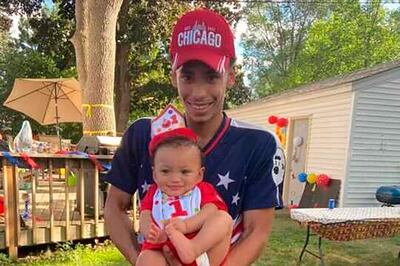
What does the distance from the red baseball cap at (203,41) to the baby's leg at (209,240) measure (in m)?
0.55

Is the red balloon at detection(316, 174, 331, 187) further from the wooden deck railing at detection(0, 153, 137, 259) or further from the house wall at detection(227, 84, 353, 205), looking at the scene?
the wooden deck railing at detection(0, 153, 137, 259)

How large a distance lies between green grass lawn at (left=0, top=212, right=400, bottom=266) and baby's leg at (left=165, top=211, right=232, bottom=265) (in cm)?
458

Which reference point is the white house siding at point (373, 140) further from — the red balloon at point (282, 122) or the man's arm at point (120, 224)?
the man's arm at point (120, 224)

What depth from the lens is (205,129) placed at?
169 cm

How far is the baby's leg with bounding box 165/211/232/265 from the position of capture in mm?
1392

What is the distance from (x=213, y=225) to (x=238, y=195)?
0.24 m

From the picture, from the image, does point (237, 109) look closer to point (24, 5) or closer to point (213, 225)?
point (24, 5)

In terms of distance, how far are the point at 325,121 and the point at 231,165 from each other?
32.6ft

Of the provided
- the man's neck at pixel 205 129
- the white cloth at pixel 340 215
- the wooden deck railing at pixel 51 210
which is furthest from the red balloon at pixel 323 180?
the man's neck at pixel 205 129

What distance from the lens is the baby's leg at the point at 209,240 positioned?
4.57 feet

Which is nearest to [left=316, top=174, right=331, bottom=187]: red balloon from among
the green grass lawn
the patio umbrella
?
the green grass lawn

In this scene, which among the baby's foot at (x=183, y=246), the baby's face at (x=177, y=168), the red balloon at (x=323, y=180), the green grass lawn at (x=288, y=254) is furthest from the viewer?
the red balloon at (x=323, y=180)

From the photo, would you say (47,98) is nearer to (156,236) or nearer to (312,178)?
(312,178)

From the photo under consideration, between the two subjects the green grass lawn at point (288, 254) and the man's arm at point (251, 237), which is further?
the green grass lawn at point (288, 254)
